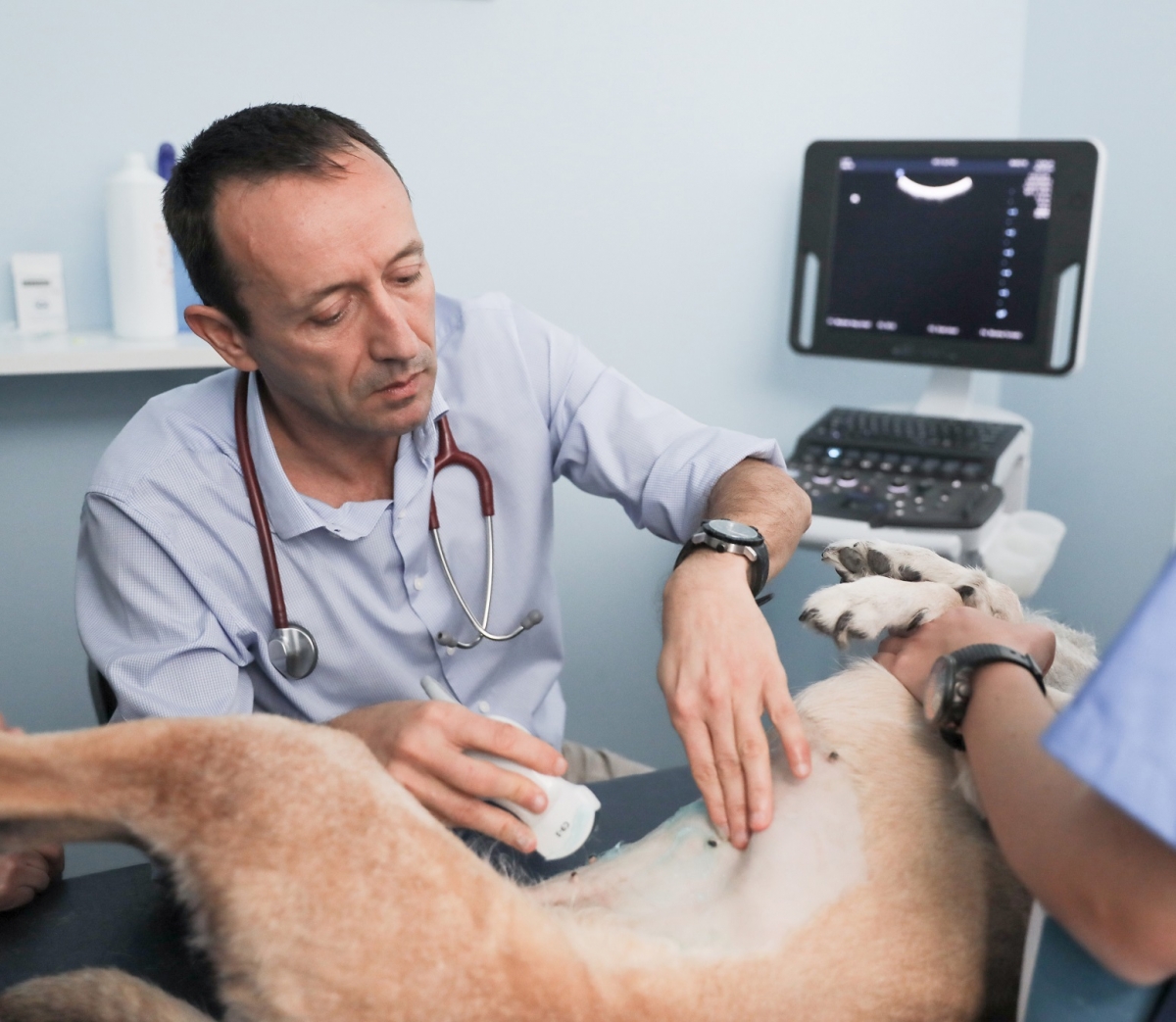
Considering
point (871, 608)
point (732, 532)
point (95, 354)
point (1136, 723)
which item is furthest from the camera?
point (95, 354)

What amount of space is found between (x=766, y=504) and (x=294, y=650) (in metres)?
0.61

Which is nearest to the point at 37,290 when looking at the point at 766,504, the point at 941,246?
the point at 766,504

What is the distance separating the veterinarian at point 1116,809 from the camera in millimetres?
595

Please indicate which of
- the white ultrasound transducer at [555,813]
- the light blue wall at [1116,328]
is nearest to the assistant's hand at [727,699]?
the white ultrasound transducer at [555,813]

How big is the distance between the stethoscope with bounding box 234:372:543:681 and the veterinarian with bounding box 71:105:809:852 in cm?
2

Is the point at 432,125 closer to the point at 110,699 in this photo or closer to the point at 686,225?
the point at 686,225

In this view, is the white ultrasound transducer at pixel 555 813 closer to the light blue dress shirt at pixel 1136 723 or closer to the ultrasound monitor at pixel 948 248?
the light blue dress shirt at pixel 1136 723

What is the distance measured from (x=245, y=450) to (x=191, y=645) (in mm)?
260

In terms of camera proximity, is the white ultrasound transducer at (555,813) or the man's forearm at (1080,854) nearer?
the man's forearm at (1080,854)

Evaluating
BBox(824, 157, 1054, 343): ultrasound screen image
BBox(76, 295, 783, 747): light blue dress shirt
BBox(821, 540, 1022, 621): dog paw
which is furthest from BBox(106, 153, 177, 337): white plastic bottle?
BBox(824, 157, 1054, 343): ultrasound screen image

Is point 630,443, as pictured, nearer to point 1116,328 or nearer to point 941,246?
point 941,246

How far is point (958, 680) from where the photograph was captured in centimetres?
91

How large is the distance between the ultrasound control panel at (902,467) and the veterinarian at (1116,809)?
49.1 inches

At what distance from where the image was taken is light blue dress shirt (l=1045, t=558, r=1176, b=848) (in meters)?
0.59
